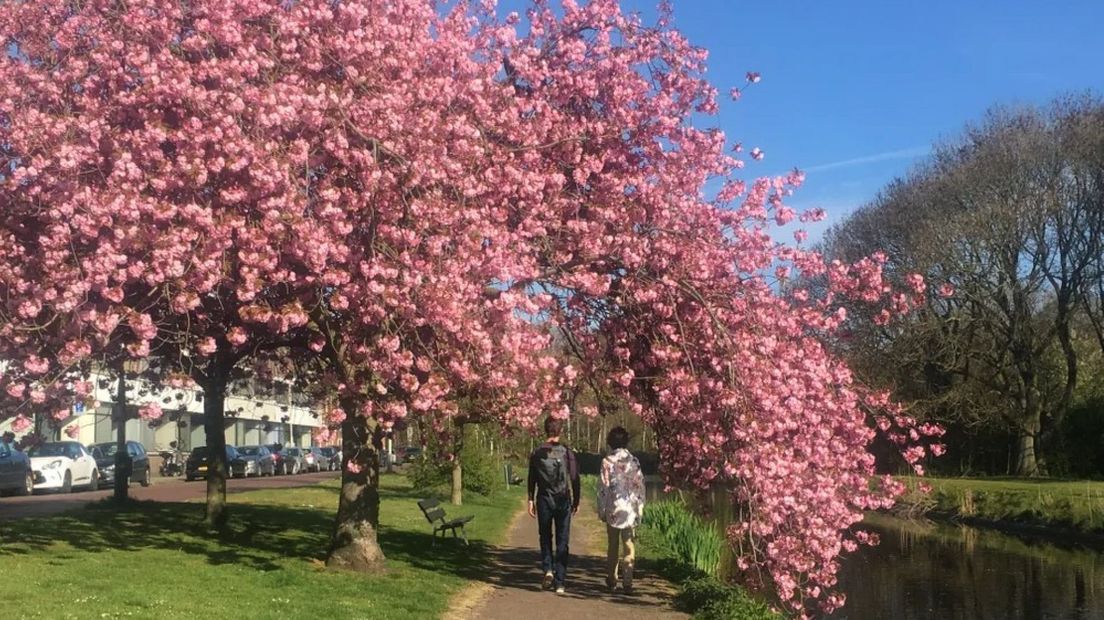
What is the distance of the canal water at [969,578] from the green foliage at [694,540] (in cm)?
40

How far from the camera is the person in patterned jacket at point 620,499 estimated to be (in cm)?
1171

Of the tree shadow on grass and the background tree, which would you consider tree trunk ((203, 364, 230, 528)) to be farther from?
the background tree

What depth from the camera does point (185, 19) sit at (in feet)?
33.5

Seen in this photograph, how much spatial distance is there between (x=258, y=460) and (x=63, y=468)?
62.9 ft

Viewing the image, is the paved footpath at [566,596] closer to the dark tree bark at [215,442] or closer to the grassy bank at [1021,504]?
the dark tree bark at [215,442]

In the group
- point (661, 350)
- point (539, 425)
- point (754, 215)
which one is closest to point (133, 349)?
point (539, 425)

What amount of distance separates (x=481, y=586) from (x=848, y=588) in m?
8.37

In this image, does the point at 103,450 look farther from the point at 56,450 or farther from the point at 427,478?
the point at 427,478

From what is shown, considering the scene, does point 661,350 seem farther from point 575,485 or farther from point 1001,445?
point 1001,445

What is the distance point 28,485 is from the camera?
92.5 feet

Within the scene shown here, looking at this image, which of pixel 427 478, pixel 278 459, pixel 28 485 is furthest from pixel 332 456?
pixel 28 485

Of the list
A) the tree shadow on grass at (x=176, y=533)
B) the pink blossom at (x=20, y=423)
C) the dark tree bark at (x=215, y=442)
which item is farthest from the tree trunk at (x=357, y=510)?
the dark tree bark at (x=215, y=442)

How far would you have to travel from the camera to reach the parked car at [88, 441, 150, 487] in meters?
34.2

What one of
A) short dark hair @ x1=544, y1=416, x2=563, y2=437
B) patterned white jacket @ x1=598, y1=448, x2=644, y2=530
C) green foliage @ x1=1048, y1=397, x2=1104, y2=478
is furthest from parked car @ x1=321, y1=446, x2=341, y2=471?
patterned white jacket @ x1=598, y1=448, x2=644, y2=530
